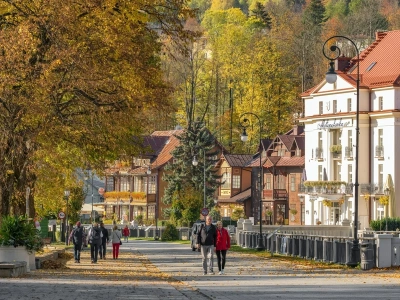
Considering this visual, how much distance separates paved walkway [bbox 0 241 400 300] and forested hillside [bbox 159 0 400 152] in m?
70.4

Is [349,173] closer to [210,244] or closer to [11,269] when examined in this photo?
[210,244]

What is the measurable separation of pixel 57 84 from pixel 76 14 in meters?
2.26

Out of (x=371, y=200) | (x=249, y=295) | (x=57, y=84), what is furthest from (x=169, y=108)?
(x=371, y=200)

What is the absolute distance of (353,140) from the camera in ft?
323

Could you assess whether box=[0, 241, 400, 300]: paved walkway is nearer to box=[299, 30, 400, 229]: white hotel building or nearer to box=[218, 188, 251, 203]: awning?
box=[299, 30, 400, 229]: white hotel building

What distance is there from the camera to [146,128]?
45.5 metres

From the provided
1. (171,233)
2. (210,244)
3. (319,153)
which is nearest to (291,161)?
(319,153)

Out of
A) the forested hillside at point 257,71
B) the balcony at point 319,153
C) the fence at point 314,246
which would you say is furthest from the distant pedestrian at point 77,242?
the forested hillside at point 257,71

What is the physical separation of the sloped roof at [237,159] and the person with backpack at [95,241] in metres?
72.5

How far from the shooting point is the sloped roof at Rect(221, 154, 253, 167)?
12162cm

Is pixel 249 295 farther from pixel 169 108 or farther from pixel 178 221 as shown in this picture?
pixel 178 221

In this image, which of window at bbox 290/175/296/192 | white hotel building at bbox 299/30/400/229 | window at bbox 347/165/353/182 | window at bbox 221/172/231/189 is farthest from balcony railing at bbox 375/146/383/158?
window at bbox 221/172/231/189

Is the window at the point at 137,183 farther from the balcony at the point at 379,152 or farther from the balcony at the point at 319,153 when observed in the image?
the balcony at the point at 379,152

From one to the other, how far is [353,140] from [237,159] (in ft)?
83.2
